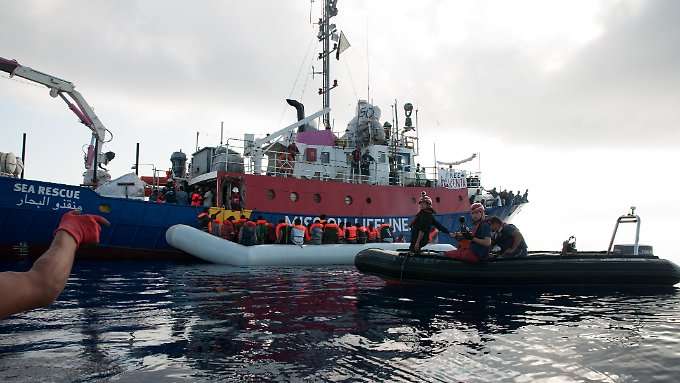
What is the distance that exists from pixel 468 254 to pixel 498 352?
16.6 feet

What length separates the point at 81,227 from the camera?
7.63 ft

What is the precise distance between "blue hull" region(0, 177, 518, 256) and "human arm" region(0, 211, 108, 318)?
14.6m

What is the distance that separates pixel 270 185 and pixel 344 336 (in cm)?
1460

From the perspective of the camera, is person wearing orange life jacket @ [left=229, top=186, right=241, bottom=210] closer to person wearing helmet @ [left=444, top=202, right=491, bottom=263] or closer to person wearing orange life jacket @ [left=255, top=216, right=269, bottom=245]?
person wearing orange life jacket @ [left=255, top=216, right=269, bottom=245]

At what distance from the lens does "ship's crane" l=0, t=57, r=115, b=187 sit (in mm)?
17156

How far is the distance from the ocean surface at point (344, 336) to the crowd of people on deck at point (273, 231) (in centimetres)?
725

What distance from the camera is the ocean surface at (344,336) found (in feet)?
13.4

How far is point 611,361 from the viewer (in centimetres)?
452

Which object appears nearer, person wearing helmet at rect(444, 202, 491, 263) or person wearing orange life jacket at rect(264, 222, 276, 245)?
person wearing helmet at rect(444, 202, 491, 263)

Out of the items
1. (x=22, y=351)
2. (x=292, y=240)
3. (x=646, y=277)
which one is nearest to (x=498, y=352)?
(x=22, y=351)

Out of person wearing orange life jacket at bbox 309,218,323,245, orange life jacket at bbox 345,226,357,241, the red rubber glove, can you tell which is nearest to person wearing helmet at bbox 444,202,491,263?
the red rubber glove

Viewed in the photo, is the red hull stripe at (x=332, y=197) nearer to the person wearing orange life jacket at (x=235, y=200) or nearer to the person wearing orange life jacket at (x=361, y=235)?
the person wearing orange life jacket at (x=235, y=200)

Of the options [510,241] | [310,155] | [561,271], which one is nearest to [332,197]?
[310,155]

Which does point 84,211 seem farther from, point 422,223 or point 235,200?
point 422,223
